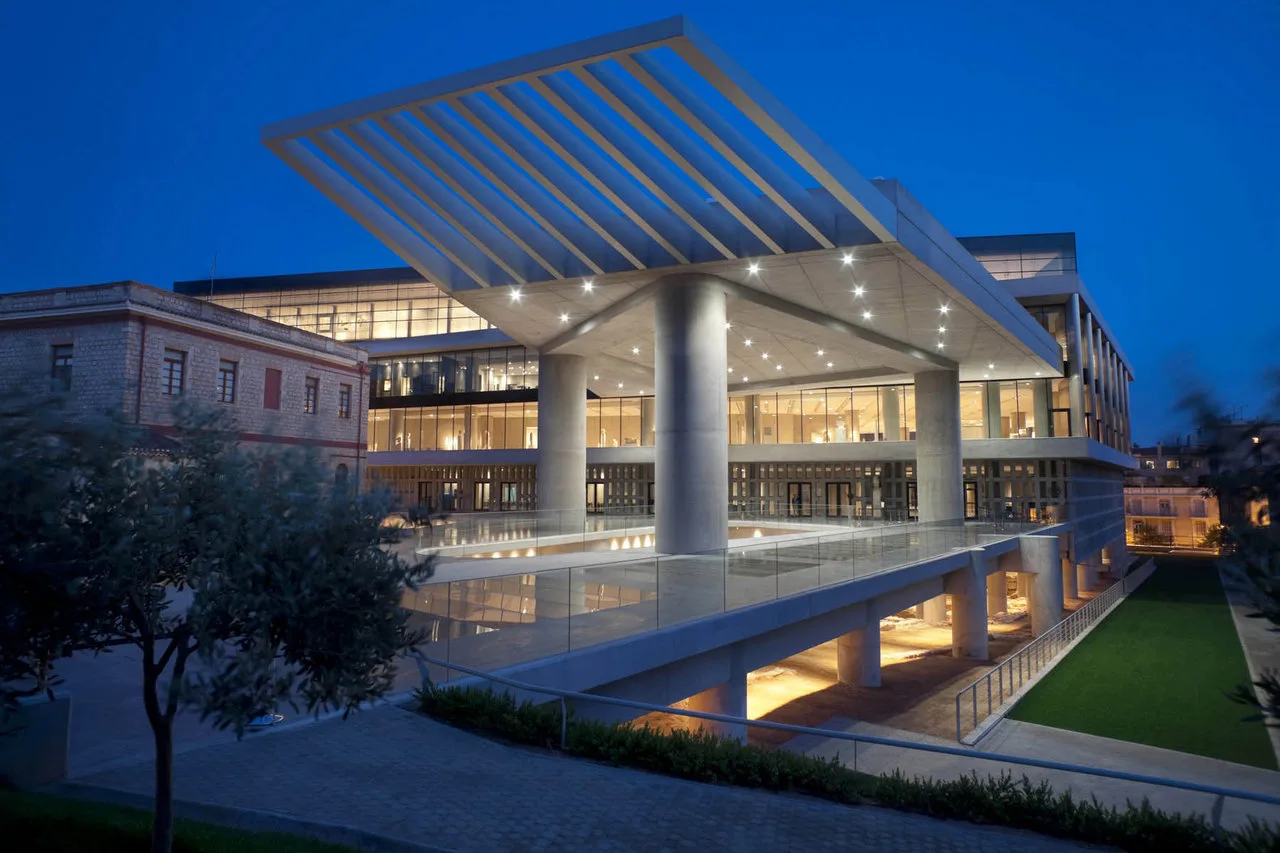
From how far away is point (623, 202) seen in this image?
18.6 metres

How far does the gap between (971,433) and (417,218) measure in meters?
35.4

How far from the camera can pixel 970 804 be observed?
817 centimetres

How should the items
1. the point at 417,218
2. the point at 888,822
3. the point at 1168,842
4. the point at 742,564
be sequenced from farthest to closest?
1. the point at 417,218
2. the point at 742,564
3. the point at 888,822
4. the point at 1168,842

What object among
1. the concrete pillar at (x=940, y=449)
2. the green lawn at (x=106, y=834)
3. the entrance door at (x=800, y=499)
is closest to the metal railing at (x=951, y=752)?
the green lawn at (x=106, y=834)

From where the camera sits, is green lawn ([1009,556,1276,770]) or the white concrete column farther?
the white concrete column

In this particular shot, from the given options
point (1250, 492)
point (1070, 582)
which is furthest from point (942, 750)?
point (1070, 582)

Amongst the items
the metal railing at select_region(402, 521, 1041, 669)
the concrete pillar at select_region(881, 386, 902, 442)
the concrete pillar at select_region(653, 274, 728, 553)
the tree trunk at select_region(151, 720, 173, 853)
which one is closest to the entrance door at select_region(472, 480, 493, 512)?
the concrete pillar at select_region(881, 386, 902, 442)

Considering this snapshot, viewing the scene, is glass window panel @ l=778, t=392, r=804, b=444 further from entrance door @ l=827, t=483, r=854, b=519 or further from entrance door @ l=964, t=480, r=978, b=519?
entrance door @ l=964, t=480, r=978, b=519

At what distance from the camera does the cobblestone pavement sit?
22.5 feet

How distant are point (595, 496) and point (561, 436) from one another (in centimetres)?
2121

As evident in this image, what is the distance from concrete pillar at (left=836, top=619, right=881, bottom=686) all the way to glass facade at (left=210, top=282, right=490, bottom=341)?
39.3m

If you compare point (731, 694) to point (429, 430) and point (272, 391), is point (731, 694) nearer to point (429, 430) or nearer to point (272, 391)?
point (272, 391)

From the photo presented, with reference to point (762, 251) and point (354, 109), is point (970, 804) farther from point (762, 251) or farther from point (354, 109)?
point (354, 109)

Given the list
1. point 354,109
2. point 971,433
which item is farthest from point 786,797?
point 971,433
